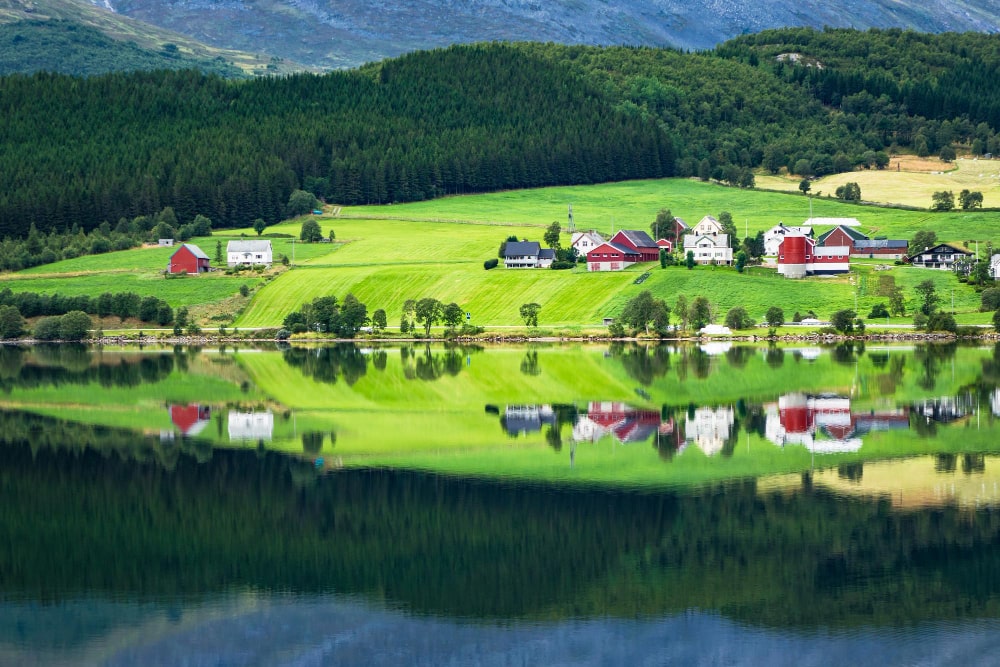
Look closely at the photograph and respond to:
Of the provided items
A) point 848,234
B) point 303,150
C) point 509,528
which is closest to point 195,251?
point 303,150

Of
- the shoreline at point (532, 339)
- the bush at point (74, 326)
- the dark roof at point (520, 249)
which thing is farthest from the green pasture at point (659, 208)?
the bush at point (74, 326)

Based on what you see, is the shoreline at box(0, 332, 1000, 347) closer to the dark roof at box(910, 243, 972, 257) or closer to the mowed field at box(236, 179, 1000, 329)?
the mowed field at box(236, 179, 1000, 329)

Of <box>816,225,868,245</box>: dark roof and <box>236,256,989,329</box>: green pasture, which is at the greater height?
<box>816,225,868,245</box>: dark roof

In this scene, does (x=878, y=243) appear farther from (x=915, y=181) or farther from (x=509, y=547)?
(x=509, y=547)

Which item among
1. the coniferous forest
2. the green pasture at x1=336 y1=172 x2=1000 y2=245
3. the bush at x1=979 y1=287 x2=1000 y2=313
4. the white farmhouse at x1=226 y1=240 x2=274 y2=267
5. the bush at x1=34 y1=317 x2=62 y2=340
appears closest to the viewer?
the bush at x1=979 y1=287 x2=1000 y2=313

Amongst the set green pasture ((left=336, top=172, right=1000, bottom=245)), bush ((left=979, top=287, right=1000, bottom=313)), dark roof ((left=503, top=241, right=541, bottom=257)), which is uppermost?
green pasture ((left=336, top=172, right=1000, bottom=245))

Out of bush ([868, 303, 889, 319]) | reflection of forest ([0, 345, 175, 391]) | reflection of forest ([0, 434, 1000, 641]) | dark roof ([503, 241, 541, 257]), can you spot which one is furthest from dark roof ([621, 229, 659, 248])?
reflection of forest ([0, 434, 1000, 641])
